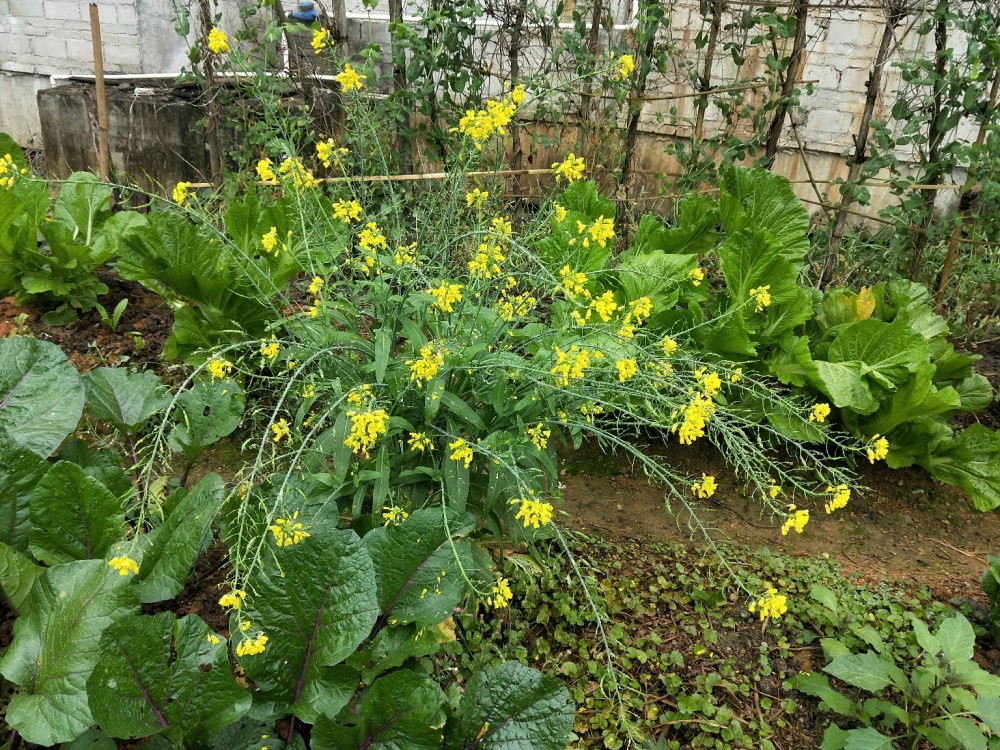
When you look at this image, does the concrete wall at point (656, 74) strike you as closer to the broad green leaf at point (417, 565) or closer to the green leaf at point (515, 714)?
the broad green leaf at point (417, 565)

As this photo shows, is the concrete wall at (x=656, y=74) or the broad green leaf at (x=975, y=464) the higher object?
the concrete wall at (x=656, y=74)

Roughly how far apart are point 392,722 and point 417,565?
1.15ft

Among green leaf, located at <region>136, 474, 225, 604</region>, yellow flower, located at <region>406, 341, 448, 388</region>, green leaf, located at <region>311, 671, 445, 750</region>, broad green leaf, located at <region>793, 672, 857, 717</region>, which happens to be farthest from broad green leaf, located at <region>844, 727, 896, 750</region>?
green leaf, located at <region>136, 474, 225, 604</region>

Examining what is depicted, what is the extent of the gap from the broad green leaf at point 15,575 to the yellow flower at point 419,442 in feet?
3.10

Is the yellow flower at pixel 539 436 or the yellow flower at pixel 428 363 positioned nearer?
the yellow flower at pixel 428 363

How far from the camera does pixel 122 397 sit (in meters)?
2.22

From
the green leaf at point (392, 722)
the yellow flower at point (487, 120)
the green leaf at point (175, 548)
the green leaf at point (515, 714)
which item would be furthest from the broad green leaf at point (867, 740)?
the yellow flower at point (487, 120)

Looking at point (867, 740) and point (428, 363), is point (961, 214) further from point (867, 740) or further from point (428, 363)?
point (428, 363)

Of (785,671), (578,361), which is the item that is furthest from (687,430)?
(785,671)

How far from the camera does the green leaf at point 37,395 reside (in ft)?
6.74

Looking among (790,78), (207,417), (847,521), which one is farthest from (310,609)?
(790,78)

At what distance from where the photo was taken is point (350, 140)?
7.42 ft

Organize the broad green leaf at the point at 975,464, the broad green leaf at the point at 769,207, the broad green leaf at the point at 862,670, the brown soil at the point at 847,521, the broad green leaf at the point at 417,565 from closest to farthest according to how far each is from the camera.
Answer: the broad green leaf at the point at 417,565 → the broad green leaf at the point at 862,670 → the brown soil at the point at 847,521 → the broad green leaf at the point at 975,464 → the broad green leaf at the point at 769,207

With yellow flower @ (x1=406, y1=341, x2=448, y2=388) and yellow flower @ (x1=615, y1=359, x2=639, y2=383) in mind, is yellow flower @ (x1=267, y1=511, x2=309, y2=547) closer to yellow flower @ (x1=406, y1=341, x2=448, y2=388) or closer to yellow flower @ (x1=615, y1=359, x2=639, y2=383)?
yellow flower @ (x1=406, y1=341, x2=448, y2=388)
